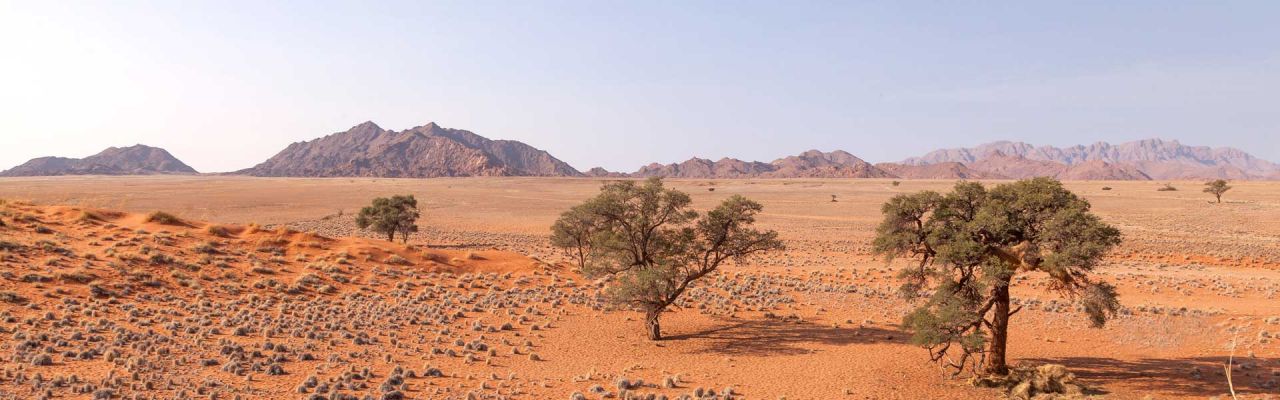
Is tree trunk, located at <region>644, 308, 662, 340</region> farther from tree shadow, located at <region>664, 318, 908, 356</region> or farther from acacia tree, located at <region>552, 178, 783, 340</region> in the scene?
tree shadow, located at <region>664, 318, 908, 356</region>

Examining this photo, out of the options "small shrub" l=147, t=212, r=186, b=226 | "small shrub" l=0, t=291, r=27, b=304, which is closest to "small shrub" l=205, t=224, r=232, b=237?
"small shrub" l=147, t=212, r=186, b=226

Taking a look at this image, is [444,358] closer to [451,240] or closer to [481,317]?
[481,317]

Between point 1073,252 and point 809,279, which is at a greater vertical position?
point 1073,252

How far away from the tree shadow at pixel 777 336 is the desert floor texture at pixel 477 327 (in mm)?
128

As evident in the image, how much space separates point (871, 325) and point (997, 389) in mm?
7219

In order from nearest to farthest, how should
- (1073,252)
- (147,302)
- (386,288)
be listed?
1. (1073,252)
2. (147,302)
3. (386,288)

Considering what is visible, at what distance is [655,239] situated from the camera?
20547 mm

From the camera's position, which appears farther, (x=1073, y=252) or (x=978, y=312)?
(x=978, y=312)

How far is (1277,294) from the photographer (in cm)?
2750

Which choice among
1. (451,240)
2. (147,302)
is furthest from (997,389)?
(451,240)

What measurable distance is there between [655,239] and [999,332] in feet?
33.0

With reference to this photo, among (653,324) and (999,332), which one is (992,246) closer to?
(999,332)

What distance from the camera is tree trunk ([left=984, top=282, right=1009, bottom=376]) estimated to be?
48.1 ft

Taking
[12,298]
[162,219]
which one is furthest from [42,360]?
[162,219]
